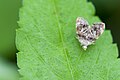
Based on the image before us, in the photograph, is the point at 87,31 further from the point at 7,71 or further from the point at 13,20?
the point at 13,20

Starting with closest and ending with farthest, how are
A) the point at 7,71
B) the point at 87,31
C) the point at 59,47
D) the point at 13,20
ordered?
the point at 59,47, the point at 87,31, the point at 7,71, the point at 13,20

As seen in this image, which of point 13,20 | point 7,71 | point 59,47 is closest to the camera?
point 59,47

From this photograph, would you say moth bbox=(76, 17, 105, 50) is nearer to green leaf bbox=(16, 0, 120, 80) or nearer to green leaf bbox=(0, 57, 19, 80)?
green leaf bbox=(16, 0, 120, 80)

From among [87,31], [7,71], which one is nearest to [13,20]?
[7,71]

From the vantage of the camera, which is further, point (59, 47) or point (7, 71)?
point (7, 71)

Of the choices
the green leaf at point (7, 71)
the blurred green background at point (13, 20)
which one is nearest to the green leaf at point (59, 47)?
the green leaf at point (7, 71)

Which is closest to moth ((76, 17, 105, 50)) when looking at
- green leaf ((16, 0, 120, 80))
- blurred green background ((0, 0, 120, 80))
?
green leaf ((16, 0, 120, 80))
